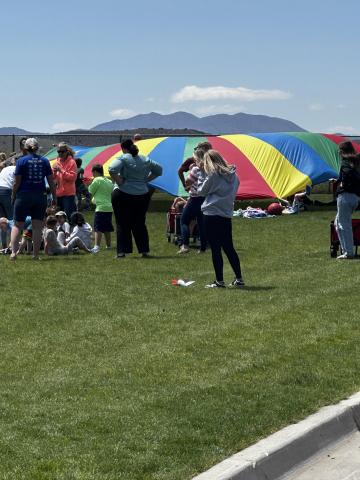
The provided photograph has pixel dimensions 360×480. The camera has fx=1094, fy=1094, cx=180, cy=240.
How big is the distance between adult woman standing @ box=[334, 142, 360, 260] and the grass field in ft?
3.00

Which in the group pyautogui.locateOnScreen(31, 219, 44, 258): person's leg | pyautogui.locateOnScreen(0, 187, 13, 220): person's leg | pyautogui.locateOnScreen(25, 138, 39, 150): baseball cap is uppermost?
pyautogui.locateOnScreen(25, 138, 39, 150): baseball cap

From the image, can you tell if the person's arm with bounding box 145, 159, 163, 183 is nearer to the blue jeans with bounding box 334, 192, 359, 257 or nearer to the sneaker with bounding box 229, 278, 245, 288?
the blue jeans with bounding box 334, 192, 359, 257

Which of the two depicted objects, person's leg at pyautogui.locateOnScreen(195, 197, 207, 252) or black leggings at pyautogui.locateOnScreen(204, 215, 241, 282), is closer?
black leggings at pyautogui.locateOnScreen(204, 215, 241, 282)

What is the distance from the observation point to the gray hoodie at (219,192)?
41.1 feet

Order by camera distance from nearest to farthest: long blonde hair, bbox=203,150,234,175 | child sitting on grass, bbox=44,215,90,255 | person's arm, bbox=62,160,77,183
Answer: long blonde hair, bbox=203,150,234,175
child sitting on grass, bbox=44,215,90,255
person's arm, bbox=62,160,77,183

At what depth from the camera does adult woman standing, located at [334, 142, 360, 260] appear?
50.3 feet

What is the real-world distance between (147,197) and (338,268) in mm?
3285

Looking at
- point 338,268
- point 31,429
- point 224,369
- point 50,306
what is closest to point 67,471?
point 31,429

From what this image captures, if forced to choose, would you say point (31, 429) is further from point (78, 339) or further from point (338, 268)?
point (338, 268)

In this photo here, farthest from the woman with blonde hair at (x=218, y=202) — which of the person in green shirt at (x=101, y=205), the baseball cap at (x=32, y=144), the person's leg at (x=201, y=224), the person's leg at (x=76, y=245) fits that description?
the person in green shirt at (x=101, y=205)

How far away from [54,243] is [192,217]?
7.27ft

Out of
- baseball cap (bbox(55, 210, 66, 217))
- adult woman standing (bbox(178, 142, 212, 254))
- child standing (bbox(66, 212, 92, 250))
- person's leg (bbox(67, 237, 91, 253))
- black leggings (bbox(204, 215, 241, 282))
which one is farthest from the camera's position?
baseball cap (bbox(55, 210, 66, 217))

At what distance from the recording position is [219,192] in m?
12.5

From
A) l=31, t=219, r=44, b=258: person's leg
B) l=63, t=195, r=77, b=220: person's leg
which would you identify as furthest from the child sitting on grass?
l=63, t=195, r=77, b=220: person's leg
